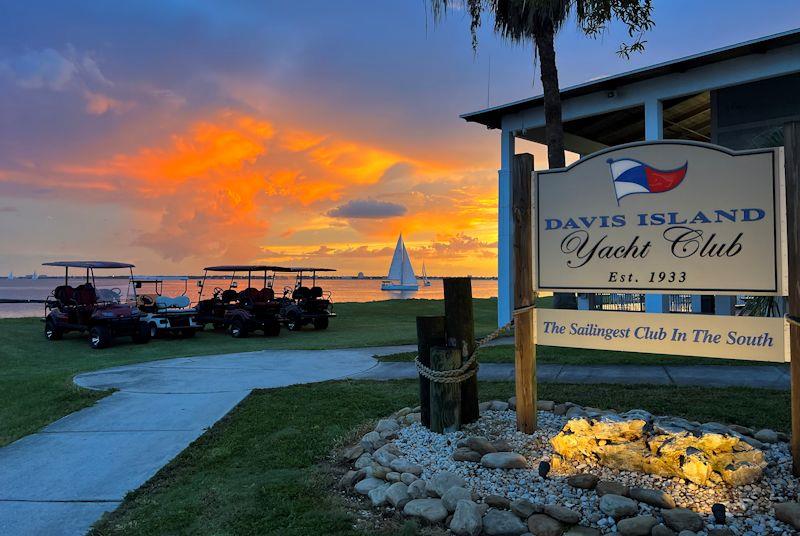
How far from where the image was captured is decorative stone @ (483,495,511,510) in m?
3.63

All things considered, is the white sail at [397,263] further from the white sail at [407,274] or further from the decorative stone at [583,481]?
the decorative stone at [583,481]

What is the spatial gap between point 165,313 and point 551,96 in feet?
39.2

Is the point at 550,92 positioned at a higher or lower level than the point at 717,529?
higher

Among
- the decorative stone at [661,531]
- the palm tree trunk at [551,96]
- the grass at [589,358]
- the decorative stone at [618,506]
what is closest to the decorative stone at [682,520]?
the decorative stone at [661,531]

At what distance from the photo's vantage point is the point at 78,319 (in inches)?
616

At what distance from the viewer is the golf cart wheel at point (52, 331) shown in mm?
16219

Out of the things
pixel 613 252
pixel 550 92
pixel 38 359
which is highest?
pixel 550 92

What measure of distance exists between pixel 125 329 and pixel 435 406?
495 inches

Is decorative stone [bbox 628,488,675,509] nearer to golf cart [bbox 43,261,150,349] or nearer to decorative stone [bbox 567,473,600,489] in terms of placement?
decorative stone [bbox 567,473,600,489]

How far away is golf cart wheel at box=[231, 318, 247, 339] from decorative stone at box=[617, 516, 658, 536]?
14294 mm

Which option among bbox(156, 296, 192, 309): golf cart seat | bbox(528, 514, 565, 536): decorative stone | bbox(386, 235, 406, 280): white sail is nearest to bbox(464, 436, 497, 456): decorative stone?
bbox(528, 514, 565, 536): decorative stone

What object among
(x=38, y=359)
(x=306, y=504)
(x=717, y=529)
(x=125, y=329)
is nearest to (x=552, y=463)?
(x=717, y=529)

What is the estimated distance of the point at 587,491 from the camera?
373 centimetres

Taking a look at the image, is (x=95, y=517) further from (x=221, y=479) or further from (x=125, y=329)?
(x=125, y=329)
